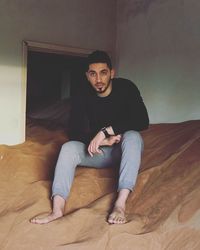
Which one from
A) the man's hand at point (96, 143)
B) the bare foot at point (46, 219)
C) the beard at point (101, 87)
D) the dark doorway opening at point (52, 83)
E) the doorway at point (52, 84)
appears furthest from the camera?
the dark doorway opening at point (52, 83)

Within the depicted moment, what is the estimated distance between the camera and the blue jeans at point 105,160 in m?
2.24

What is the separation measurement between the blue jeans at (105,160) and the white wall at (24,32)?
144cm

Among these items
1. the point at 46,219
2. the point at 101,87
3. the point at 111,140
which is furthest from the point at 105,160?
the point at 46,219

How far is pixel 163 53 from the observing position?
13.1 feet

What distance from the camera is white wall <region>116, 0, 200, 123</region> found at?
367 cm

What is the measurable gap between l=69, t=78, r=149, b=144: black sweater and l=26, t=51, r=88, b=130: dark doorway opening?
2.61 m

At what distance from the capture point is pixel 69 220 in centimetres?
218

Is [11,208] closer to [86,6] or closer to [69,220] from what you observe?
[69,220]

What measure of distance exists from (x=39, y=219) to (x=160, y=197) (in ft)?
2.47

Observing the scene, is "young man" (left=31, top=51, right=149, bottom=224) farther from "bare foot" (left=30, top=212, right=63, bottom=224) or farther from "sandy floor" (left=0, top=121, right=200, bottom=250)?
"sandy floor" (left=0, top=121, right=200, bottom=250)

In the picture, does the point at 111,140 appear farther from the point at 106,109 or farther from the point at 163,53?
the point at 163,53

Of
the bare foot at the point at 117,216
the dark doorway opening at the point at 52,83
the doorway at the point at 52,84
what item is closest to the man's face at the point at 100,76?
the bare foot at the point at 117,216

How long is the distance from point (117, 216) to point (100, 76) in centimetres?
92

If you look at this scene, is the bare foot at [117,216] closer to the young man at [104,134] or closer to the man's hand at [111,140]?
the young man at [104,134]
